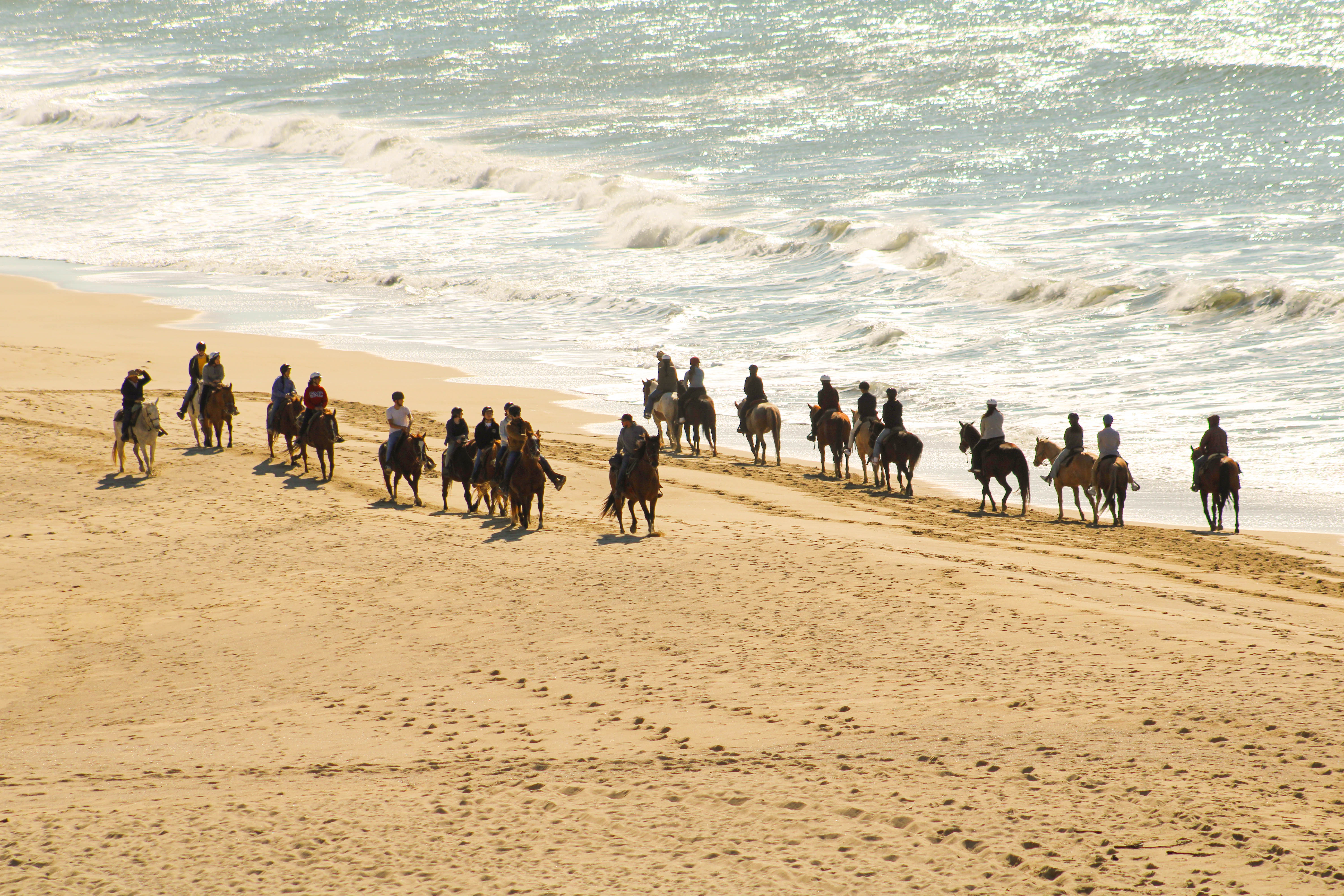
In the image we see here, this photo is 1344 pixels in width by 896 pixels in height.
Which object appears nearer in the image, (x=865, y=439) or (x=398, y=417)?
(x=398, y=417)

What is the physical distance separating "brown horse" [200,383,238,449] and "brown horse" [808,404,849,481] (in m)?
9.46

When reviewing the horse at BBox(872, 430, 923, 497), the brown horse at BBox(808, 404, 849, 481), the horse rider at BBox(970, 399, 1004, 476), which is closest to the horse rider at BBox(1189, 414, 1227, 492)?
the horse rider at BBox(970, 399, 1004, 476)

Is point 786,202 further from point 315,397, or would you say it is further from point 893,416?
point 315,397

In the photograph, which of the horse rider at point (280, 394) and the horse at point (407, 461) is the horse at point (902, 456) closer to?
the horse at point (407, 461)

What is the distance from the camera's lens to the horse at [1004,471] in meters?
18.0

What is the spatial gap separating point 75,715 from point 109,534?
18.8 feet

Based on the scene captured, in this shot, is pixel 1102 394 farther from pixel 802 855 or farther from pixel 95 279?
pixel 95 279

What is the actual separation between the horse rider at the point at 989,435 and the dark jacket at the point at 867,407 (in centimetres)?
211

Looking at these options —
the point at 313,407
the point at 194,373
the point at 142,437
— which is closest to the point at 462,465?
the point at 313,407

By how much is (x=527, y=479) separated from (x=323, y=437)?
4179mm

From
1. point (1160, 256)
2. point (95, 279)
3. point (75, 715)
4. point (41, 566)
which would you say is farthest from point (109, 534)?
point (1160, 256)

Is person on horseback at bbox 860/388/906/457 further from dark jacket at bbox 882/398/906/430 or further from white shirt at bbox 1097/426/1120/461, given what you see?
white shirt at bbox 1097/426/1120/461

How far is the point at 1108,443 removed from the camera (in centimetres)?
1739

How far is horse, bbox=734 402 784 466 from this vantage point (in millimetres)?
21047
